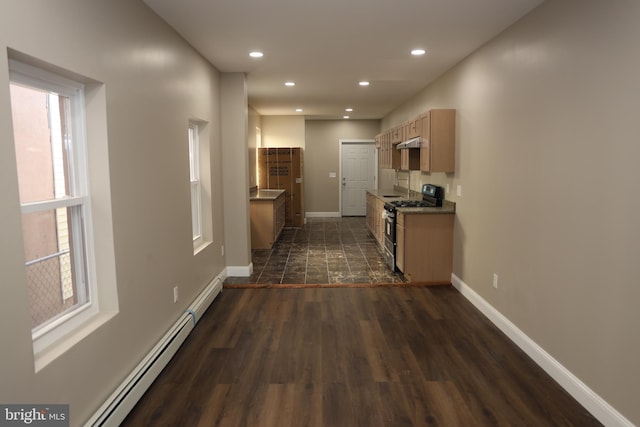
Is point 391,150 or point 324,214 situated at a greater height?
point 391,150

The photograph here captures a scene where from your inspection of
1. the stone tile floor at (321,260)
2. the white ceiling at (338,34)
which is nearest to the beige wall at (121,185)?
the white ceiling at (338,34)

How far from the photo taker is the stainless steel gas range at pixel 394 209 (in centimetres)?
556

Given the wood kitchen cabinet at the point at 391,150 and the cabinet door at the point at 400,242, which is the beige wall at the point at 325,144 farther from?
the cabinet door at the point at 400,242

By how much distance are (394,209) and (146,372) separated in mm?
3733

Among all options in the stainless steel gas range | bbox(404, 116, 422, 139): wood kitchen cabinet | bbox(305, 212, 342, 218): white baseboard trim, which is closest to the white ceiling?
bbox(404, 116, 422, 139): wood kitchen cabinet

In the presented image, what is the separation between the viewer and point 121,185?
2.55 m

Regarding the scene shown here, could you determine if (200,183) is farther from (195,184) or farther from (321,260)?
(321,260)

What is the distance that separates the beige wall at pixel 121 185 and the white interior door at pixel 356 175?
7274 millimetres

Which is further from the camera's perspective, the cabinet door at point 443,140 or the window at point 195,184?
the cabinet door at point 443,140

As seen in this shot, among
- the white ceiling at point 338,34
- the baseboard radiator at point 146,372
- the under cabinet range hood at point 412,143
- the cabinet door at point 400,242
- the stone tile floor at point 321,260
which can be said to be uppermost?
the white ceiling at point 338,34

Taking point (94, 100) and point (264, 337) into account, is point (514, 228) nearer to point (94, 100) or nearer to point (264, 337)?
point (264, 337)

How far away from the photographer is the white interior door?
1126 cm

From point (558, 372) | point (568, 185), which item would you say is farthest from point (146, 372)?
point (568, 185)

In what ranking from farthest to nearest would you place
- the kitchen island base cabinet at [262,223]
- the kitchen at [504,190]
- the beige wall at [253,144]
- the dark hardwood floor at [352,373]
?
the beige wall at [253,144]
the kitchen island base cabinet at [262,223]
the dark hardwood floor at [352,373]
the kitchen at [504,190]
